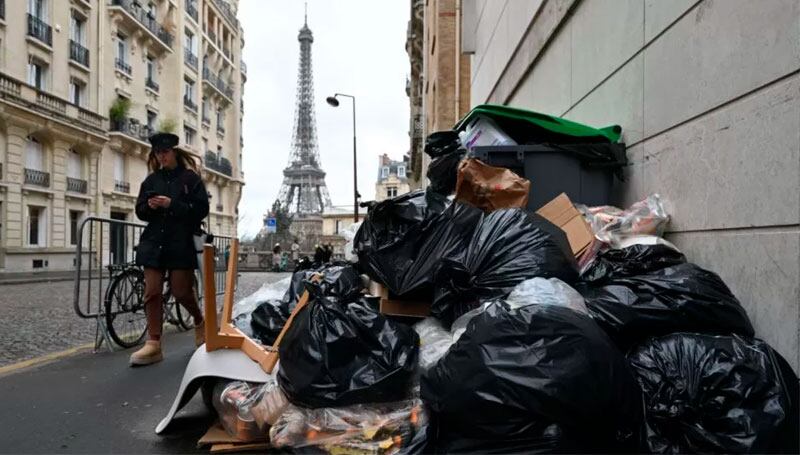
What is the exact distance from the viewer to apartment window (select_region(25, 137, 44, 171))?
66.7 ft

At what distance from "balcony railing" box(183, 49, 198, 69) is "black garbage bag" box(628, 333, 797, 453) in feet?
114

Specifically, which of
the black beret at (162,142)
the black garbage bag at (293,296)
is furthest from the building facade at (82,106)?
the black garbage bag at (293,296)

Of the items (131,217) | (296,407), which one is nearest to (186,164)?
(296,407)

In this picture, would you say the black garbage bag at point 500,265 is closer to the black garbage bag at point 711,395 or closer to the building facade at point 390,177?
A: the black garbage bag at point 711,395

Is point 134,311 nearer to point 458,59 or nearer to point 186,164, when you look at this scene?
point 186,164

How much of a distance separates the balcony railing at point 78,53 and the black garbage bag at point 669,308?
1045 inches

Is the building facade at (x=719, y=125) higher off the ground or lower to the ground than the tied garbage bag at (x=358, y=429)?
higher

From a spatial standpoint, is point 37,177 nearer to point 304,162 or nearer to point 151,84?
point 151,84

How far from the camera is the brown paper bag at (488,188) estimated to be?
3.05 metres

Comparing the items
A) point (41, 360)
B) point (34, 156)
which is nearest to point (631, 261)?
point (41, 360)

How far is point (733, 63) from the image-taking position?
2207 mm

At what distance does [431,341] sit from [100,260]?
12.2 ft

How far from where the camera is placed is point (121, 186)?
25.9 meters

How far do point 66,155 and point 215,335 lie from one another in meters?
24.2
